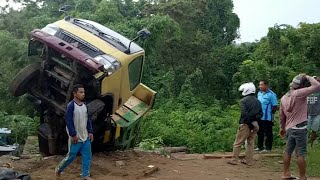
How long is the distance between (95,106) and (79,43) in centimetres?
142

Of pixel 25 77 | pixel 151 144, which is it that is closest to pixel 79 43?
pixel 25 77

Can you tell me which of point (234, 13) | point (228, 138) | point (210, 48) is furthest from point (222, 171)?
point (234, 13)

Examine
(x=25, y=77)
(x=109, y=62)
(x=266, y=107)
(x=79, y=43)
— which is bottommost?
(x=266, y=107)

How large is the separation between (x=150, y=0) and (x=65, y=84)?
25827 millimetres

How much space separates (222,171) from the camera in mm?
9078

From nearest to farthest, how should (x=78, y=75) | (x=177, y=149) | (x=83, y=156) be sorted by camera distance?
(x=83, y=156) < (x=78, y=75) < (x=177, y=149)

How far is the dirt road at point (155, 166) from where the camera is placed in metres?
8.07

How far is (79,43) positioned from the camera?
29.7 feet

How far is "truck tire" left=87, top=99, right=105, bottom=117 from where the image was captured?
8.15 metres

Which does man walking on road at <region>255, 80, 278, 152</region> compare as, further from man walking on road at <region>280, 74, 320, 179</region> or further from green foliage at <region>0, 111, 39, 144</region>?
green foliage at <region>0, 111, 39, 144</region>

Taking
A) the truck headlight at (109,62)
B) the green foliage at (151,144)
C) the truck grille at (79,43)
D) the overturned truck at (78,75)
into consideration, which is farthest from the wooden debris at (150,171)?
the green foliage at (151,144)

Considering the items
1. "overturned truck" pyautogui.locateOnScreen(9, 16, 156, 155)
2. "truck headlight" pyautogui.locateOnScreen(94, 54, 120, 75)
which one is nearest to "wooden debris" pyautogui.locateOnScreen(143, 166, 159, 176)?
"overturned truck" pyautogui.locateOnScreen(9, 16, 156, 155)

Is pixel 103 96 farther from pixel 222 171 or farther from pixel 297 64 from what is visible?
pixel 297 64

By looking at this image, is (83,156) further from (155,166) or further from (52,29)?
(52,29)
